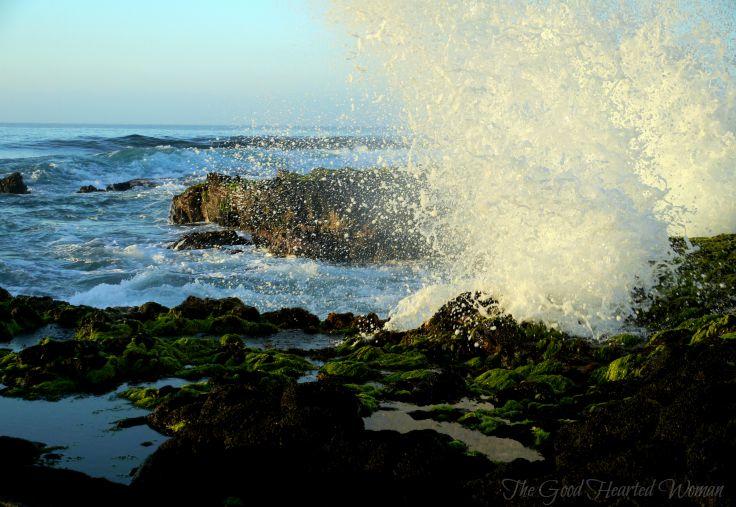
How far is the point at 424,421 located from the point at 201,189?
14.4m

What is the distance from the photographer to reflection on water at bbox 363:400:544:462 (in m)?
4.60

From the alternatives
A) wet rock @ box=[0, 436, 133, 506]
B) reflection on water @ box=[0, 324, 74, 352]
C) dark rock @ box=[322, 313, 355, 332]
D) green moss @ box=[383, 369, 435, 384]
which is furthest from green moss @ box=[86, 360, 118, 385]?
dark rock @ box=[322, 313, 355, 332]

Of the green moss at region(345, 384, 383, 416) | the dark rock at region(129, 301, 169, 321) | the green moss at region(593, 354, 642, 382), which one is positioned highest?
the green moss at region(593, 354, 642, 382)

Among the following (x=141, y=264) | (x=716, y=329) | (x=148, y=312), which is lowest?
(x=141, y=264)

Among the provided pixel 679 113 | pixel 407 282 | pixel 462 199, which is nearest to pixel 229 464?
pixel 462 199

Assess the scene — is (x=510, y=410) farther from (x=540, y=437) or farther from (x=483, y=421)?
(x=540, y=437)

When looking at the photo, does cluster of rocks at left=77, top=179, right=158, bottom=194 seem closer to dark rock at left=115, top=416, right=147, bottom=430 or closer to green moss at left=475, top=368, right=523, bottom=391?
dark rock at left=115, top=416, right=147, bottom=430

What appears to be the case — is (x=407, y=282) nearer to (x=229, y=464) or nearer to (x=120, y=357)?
(x=120, y=357)

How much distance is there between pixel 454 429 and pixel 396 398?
786 mm

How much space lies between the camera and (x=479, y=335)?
22.5 feet

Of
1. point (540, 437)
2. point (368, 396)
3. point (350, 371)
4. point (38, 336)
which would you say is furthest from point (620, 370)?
point (38, 336)

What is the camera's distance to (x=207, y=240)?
571 inches

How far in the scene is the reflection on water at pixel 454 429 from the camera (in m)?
4.60

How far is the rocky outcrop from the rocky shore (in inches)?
176
